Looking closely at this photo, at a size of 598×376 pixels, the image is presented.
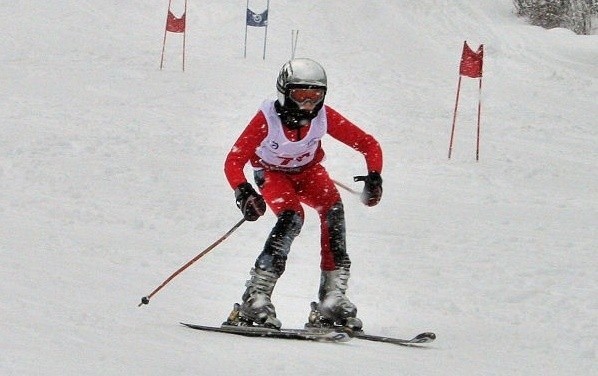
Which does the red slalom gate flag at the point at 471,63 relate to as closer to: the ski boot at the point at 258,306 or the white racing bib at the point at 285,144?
the white racing bib at the point at 285,144

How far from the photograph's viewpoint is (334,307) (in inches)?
200

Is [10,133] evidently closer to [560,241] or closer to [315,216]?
[315,216]

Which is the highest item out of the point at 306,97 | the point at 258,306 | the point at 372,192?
the point at 306,97

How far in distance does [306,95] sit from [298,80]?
0.11m

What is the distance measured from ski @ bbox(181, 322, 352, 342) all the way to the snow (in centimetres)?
12

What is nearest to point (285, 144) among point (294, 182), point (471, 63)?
point (294, 182)

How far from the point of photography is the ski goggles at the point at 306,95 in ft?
16.6

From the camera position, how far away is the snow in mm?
4473

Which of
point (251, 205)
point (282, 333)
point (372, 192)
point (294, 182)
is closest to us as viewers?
point (282, 333)

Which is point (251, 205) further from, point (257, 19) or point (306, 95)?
point (257, 19)

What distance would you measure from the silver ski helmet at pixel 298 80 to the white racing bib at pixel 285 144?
0.11 metres

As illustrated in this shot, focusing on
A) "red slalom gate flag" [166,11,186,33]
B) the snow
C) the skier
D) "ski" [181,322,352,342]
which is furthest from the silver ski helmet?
"red slalom gate flag" [166,11,186,33]

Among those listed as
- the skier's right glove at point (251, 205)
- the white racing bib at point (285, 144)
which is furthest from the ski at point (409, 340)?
the white racing bib at point (285, 144)

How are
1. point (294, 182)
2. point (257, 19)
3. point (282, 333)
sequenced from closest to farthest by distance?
point (282, 333) < point (294, 182) < point (257, 19)
